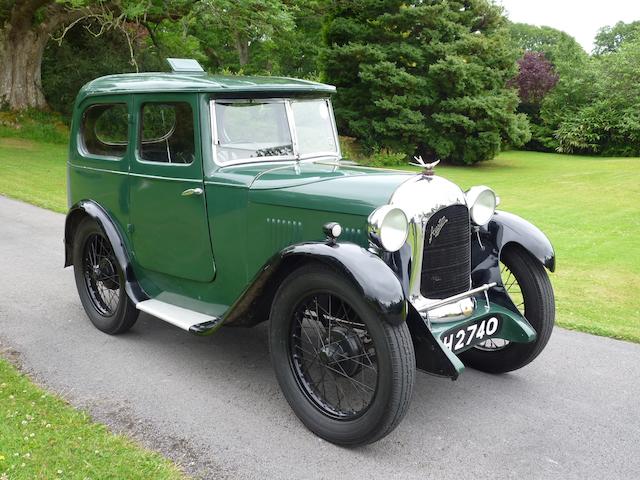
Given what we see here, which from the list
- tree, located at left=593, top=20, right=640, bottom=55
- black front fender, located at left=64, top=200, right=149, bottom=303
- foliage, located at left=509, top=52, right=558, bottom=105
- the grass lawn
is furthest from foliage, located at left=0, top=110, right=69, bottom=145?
tree, located at left=593, top=20, right=640, bottom=55

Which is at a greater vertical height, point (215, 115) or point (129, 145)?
point (215, 115)

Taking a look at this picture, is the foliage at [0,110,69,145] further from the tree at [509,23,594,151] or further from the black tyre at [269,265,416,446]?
the tree at [509,23,594,151]

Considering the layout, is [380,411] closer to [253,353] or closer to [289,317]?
[289,317]

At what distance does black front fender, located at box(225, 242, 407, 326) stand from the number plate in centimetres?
57

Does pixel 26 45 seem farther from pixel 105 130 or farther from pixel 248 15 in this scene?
pixel 105 130

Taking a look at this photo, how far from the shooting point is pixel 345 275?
3125 millimetres

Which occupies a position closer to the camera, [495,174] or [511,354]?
[511,354]

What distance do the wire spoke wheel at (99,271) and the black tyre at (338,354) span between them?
1.98 metres

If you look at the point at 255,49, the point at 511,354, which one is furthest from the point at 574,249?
the point at 255,49

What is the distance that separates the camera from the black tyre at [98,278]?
4773 millimetres

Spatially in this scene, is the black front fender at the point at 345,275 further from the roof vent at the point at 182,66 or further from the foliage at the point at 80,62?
the foliage at the point at 80,62

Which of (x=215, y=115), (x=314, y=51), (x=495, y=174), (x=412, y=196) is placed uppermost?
(x=314, y=51)

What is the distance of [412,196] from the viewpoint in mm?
3514

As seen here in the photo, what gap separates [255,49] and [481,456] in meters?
34.4
